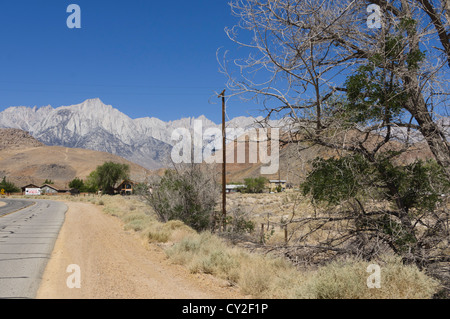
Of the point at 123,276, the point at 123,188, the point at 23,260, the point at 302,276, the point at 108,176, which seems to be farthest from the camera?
the point at 123,188

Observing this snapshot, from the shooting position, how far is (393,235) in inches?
274

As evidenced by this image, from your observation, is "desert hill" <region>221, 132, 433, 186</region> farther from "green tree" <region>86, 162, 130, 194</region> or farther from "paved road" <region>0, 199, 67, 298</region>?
"green tree" <region>86, 162, 130, 194</region>

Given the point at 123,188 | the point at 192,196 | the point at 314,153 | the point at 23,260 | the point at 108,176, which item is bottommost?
the point at 23,260

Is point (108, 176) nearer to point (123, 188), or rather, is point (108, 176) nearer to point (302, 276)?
point (123, 188)

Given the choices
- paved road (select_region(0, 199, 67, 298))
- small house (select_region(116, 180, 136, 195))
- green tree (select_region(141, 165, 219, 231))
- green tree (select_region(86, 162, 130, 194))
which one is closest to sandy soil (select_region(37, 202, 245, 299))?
paved road (select_region(0, 199, 67, 298))

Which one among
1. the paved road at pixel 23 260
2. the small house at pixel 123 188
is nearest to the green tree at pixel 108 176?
the small house at pixel 123 188

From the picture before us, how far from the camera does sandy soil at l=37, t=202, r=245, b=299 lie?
7077 millimetres

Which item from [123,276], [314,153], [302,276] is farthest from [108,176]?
[302,276]

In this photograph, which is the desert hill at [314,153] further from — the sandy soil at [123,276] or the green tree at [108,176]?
the green tree at [108,176]

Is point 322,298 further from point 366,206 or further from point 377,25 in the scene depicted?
point 377,25

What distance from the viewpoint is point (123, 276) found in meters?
8.55

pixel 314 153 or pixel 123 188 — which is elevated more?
pixel 314 153
